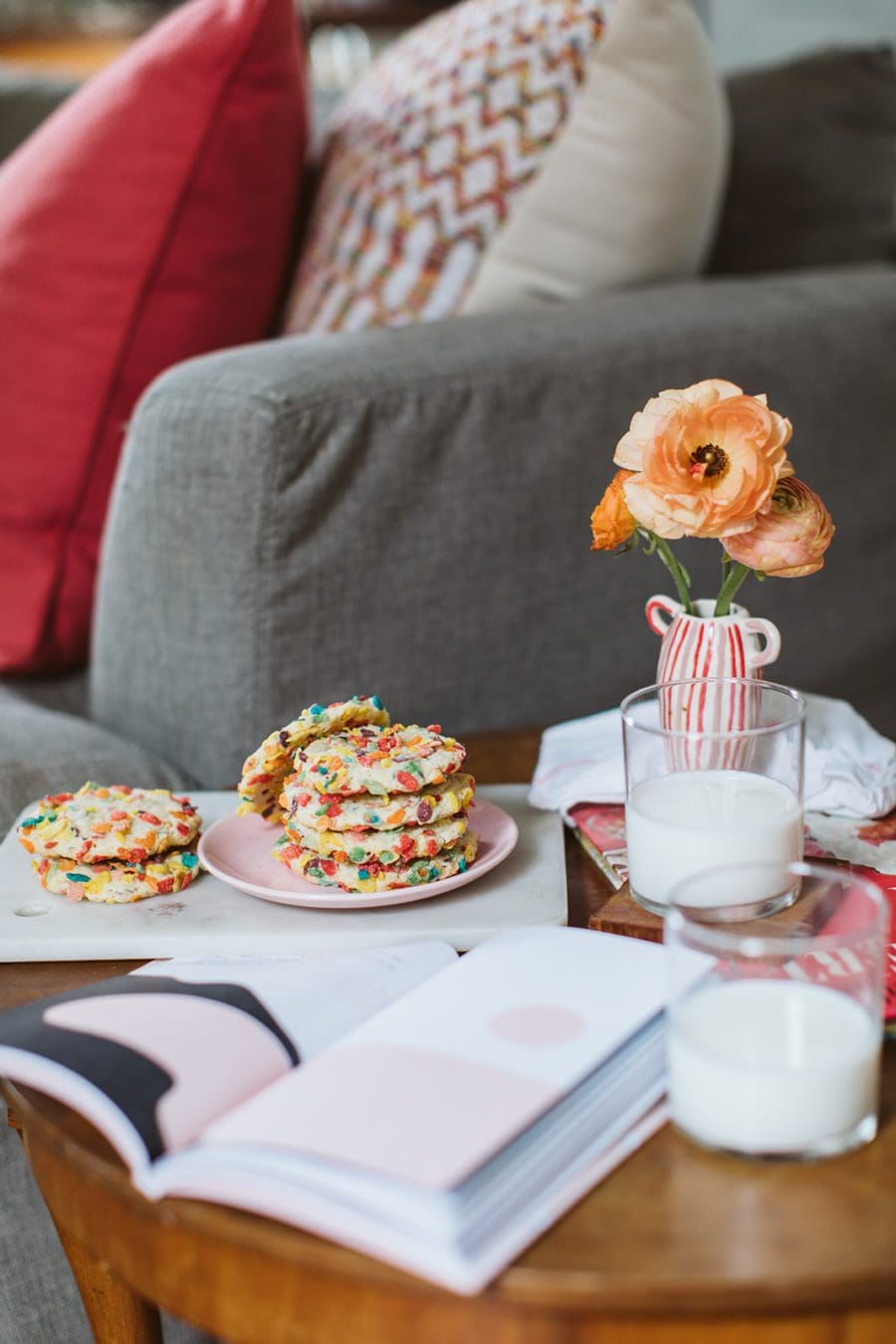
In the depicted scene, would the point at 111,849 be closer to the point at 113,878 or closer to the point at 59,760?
the point at 113,878

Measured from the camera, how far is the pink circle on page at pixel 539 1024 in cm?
61

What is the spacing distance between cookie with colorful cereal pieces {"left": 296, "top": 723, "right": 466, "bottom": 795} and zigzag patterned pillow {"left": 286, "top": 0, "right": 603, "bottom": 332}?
778 mm

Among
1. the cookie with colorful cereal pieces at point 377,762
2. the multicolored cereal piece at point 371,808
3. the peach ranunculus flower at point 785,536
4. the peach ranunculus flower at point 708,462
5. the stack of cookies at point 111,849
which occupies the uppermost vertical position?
the peach ranunculus flower at point 708,462

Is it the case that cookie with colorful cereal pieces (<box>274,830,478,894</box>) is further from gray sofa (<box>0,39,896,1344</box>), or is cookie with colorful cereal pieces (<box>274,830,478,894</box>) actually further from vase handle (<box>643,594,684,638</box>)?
gray sofa (<box>0,39,896,1344</box>)

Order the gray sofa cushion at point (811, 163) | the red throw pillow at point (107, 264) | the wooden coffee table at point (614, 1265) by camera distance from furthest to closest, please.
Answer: the gray sofa cushion at point (811, 163) < the red throw pillow at point (107, 264) < the wooden coffee table at point (614, 1265)

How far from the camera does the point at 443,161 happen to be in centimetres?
150

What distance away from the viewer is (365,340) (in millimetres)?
1255

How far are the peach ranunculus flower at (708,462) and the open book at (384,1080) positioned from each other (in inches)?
9.0

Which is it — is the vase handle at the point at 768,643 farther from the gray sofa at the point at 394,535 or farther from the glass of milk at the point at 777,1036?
the gray sofa at the point at 394,535

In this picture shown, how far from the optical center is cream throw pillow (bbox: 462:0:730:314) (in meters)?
1.44

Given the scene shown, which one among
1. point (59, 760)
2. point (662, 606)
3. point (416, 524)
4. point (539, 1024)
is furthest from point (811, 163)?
point (539, 1024)

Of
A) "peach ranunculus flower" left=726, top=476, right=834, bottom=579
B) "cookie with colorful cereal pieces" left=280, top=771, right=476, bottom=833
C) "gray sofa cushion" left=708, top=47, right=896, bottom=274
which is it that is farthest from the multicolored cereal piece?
"gray sofa cushion" left=708, top=47, right=896, bottom=274

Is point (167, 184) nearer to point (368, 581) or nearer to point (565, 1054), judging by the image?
point (368, 581)

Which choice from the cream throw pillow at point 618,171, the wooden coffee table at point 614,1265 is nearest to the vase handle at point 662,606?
the wooden coffee table at point 614,1265
